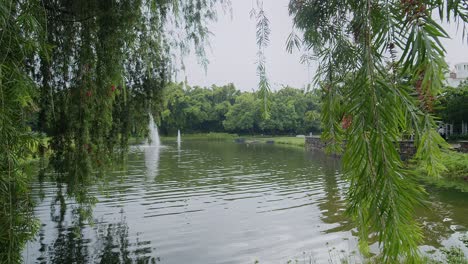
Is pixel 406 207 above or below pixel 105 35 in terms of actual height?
below

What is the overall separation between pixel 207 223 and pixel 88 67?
21.2ft

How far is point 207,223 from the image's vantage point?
9148 millimetres

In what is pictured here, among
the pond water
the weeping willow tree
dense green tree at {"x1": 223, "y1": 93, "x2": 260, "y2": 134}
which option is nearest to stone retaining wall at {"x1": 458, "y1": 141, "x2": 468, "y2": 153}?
the pond water

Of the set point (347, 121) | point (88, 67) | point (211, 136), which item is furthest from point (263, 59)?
point (211, 136)

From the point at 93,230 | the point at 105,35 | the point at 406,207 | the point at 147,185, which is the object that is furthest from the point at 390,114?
the point at 147,185

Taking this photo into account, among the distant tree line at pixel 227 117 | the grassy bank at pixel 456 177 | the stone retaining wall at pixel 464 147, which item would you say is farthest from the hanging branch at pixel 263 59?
the distant tree line at pixel 227 117

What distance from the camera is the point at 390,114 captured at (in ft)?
3.37

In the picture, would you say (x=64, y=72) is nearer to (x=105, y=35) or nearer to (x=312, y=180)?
(x=105, y=35)

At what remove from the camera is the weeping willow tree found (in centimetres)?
240

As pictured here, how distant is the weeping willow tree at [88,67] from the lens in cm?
240

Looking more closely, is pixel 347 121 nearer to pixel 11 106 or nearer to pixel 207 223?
pixel 11 106

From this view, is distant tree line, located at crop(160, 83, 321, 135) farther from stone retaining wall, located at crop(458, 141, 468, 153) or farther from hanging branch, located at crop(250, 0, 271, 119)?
hanging branch, located at crop(250, 0, 271, 119)

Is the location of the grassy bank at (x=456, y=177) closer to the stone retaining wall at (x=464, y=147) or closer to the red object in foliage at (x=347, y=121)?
the stone retaining wall at (x=464, y=147)

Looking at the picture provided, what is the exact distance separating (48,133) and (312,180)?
511 inches
